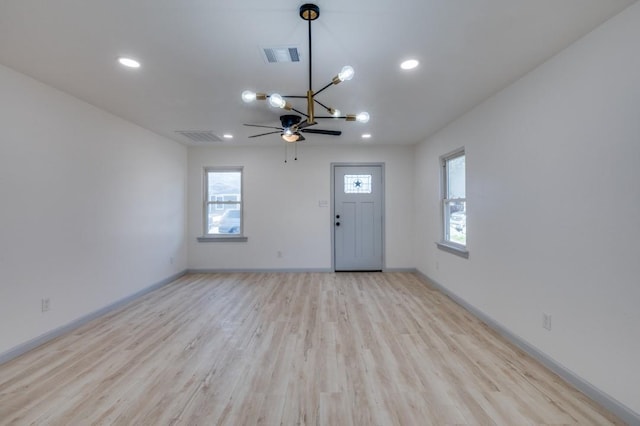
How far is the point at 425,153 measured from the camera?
16.4 ft

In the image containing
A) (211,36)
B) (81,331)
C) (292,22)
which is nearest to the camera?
(292,22)

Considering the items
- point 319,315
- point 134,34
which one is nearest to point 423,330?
point 319,315

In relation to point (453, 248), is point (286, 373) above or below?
below

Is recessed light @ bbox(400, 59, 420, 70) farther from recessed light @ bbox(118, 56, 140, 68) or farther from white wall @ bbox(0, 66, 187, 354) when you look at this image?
white wall @ bbox(0, 66, 187, 354)

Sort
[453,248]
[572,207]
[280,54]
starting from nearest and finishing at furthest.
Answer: [572,207] → [280,54] → [453,248]

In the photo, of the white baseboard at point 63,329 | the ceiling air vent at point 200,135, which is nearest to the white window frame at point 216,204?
the ceiling air vent at point 200,135

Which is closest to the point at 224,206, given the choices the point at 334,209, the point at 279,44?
the point at 334,209

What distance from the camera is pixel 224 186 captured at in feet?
18.4

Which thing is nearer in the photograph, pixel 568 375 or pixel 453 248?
pixel 568 375

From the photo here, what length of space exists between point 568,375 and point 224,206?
17.5 feet

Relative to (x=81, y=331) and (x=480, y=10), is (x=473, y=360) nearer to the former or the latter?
(x=480, y=10)

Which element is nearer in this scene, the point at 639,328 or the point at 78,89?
the point at 639,328

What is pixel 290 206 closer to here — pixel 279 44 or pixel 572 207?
pixel 279 44

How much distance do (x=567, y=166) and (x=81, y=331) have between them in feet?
15.5
